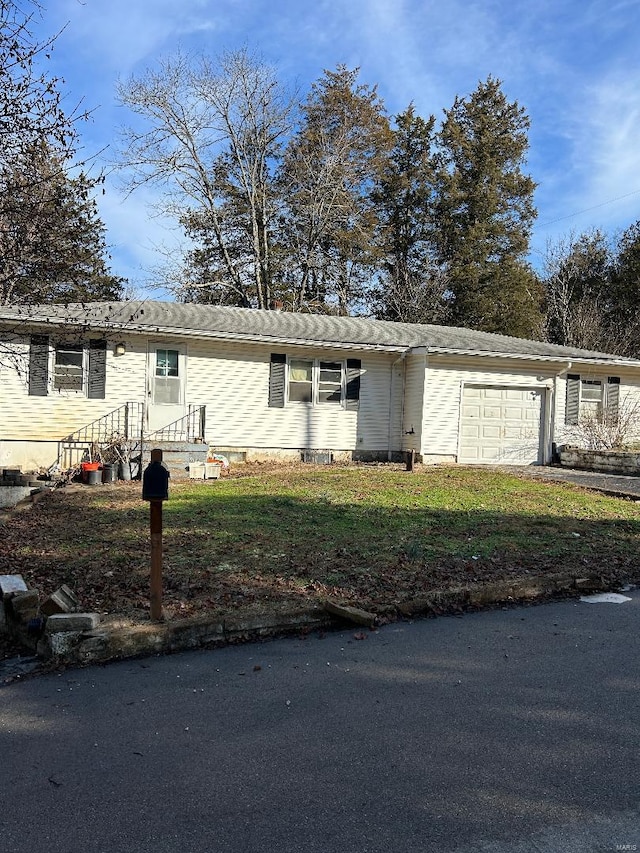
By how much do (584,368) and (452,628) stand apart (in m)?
14.4

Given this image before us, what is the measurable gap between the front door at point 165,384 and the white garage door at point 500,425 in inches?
272

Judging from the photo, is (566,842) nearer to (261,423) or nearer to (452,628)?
(452,628)

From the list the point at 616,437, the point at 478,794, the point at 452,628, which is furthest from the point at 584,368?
the point at 478,794

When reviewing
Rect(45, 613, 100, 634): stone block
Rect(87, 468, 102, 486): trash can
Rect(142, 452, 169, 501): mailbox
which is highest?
Rect(142, 452, 169, 501): mailbox

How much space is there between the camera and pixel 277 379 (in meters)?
15.6

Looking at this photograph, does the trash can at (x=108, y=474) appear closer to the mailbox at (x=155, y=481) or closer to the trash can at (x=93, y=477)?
the trash can at (x=93, y=477)

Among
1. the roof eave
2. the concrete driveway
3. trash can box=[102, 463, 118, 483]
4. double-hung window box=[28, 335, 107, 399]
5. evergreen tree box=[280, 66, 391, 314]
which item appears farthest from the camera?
evergreen tree box=[280, 66, 391, 314]

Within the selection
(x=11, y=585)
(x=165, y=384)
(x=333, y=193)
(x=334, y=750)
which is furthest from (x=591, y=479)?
(x=333, y=193)

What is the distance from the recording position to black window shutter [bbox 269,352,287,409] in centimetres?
1555

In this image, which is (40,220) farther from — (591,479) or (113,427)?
(591,479)

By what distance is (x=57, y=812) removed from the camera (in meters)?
2.55

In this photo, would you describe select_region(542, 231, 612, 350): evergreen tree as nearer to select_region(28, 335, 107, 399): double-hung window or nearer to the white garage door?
the white garage door

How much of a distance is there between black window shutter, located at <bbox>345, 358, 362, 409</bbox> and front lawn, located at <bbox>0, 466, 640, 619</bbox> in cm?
458

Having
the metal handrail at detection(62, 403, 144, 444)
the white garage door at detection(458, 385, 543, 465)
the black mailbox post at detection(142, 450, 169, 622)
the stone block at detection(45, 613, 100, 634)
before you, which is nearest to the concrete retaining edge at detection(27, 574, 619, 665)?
the stone block at detection(45, 613, 100, 634)
